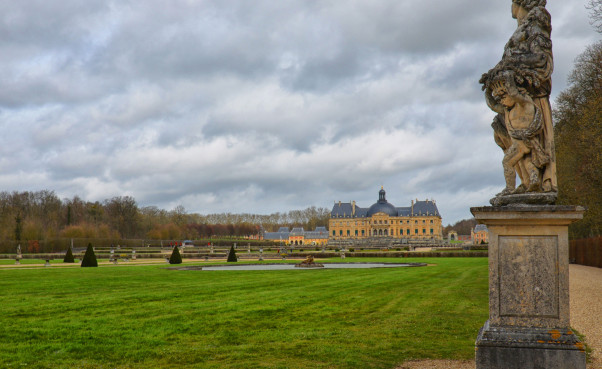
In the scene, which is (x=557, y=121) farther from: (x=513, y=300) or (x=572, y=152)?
(x=513, y=300)

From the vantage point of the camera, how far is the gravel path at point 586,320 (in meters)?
6.41

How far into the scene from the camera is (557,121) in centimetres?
3472

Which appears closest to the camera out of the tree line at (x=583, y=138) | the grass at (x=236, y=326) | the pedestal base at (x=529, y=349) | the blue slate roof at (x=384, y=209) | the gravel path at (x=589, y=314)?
the pedestal base at (x=529, y=349)

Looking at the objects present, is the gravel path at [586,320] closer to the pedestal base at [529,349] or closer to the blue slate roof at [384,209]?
the pedestal base at [529,349]

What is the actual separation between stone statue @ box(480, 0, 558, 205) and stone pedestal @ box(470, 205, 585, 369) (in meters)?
0.33

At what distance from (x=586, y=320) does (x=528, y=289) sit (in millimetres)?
5877

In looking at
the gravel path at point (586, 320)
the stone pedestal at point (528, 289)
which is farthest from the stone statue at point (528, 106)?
the gravel path at point (586, 320)

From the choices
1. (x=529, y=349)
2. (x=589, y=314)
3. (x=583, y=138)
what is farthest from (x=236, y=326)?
(x=583, y=138)

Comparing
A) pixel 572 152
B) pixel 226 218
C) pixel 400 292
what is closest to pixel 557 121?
pixel 572 152

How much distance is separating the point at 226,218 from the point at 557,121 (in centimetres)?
14188

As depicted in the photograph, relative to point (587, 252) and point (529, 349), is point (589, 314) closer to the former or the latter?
point (529, 349)

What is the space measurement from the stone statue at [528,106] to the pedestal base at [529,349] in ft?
4.62

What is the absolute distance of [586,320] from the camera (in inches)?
396

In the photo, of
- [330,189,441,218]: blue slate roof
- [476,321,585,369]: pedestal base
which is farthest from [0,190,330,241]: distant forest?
[476,321,585,369]: pedestal base
